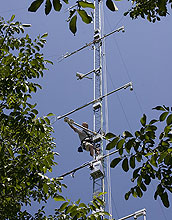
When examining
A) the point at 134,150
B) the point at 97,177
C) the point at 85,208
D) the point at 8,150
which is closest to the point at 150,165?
the point at 134,150

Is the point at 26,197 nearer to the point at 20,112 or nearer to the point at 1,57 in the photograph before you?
the point at 20,112

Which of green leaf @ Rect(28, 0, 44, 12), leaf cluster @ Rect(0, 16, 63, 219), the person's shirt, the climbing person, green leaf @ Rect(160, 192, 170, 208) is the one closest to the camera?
green leaf @ Rect(28, 0, 44, 12)

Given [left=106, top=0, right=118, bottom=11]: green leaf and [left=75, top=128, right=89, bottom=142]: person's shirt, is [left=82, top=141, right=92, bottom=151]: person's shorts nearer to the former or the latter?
[left=75, top=128, right=89, bottom=142]: person's shirt

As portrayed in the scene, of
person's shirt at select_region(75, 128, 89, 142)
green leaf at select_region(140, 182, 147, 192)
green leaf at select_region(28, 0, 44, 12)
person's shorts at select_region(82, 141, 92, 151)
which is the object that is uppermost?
person's shirt at select_region(75, 128, 89, 142)

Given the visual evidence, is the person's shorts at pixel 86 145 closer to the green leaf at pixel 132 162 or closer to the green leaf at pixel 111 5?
the green leaf at pixel 132 162

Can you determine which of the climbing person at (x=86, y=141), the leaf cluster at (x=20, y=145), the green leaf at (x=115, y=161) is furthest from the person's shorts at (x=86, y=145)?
the green leaf at (x=115, y=161)

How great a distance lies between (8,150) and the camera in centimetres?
438

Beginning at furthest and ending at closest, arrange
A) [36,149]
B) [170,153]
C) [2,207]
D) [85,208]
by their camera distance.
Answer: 1. [36,149]
2. [2,207]
3. [85,208]
4. [170,153]

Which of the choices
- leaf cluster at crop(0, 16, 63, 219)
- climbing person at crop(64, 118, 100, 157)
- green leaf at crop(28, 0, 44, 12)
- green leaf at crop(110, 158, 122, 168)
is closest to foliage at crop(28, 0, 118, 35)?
green leaf at crop(28, 0, 44, 12)

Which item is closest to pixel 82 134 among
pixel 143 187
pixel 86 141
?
pixel 86 141

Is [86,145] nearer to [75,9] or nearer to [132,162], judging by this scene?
[132,162]

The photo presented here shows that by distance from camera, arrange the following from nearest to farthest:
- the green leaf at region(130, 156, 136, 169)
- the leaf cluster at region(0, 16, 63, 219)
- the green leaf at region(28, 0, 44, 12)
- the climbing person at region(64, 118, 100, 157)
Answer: the green leaf at region(28, 0, 44, 12), the green leaf at region(130, 156, 136, 169), the leaf cluster at region(0, 16, 63, 219), the climbing person at region(64, 118, 100, 157)

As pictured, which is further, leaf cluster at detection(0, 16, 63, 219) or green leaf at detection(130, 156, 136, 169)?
leaf cluster at detection(0, 16, 63, 219)

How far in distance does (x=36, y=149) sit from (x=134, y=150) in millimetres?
2198
